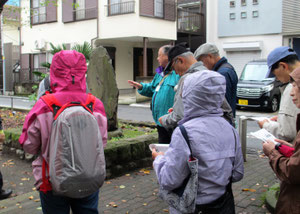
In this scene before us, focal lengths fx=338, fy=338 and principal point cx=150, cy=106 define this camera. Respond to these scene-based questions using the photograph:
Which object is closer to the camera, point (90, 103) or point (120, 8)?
point (90, 103)

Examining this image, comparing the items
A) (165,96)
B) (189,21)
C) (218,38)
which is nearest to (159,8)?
(189,21)

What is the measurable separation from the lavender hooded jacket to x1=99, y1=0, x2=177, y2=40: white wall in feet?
58.7

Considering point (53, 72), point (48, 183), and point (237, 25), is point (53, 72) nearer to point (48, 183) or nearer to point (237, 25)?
point (48, 183)

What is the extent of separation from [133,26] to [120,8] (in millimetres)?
1831

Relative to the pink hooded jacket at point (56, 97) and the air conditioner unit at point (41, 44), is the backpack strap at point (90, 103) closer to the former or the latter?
the pink hooded jacket at point (56, 97)

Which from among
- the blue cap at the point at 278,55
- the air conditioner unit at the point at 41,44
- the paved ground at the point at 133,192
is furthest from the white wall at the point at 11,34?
Answer: the blue cap at the point at 278,55

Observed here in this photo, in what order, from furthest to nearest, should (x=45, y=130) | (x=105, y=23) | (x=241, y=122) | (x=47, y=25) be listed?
(x=47, y=25), (x=105, y=23), (x=241, y=122), (x=45, y=130)

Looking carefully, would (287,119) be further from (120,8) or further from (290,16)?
(290,16)

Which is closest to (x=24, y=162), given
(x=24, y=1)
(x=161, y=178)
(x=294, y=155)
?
(x=161, y=178)

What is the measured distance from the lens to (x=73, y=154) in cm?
254

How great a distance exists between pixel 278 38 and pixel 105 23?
1091cm

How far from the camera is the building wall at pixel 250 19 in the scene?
21.3 meters

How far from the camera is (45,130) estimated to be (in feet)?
8.73

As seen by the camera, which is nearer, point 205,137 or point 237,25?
point 205,137
